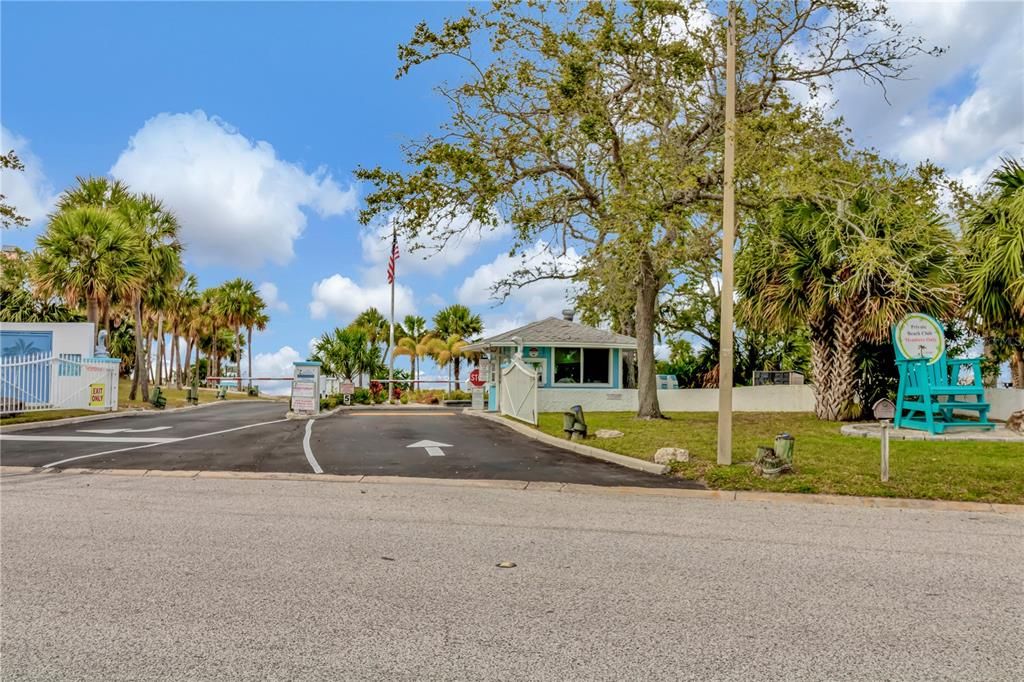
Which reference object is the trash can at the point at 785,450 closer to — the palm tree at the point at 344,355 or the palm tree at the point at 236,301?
the palm tree at the point at 344,355

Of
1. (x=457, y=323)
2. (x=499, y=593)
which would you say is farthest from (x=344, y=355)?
(x=499, y=593)

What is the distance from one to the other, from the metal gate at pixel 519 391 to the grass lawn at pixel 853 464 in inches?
161

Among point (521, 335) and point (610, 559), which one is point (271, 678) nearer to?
point (610, 559)

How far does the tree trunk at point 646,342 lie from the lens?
22297 millimetres

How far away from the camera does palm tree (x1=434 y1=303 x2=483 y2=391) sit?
2318 inches

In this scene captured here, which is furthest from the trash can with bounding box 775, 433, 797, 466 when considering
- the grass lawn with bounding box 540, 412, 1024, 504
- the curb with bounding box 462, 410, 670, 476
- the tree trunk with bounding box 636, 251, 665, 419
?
→ the tree trunk with bounding box 636, 251, 665, 419

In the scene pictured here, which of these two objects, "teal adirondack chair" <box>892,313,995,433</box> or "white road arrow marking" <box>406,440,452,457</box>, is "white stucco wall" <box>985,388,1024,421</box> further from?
"white road arrow marking" <box>406,440,452,457</box>

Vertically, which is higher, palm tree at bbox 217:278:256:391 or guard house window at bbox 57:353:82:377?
palm tree at bbox 217:278:256:391

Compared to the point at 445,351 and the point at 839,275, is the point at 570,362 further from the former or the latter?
the point at 445,351

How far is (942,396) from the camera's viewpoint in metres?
17.0

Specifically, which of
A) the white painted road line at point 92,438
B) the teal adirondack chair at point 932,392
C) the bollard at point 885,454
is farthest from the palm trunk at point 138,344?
the bollard at point 885,454

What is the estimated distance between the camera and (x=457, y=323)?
58781 millimetres

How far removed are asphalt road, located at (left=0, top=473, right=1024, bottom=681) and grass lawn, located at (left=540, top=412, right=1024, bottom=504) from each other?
1652 millimetres

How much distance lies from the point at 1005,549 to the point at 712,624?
4000 millimetres
